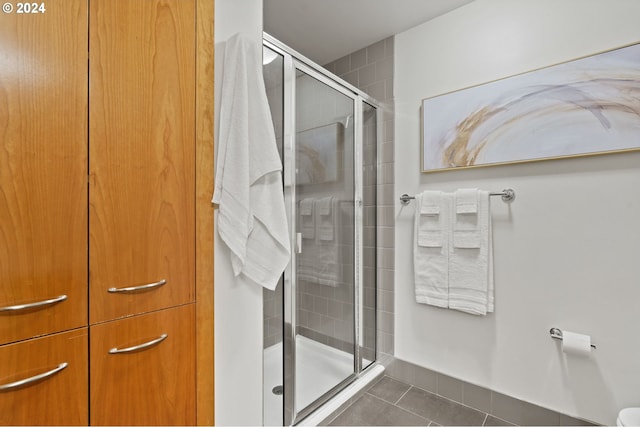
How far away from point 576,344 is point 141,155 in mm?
1992

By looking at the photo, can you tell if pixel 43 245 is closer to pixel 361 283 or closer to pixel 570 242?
pixel 361 283

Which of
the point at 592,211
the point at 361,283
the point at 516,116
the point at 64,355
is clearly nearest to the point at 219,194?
the point at 64,355

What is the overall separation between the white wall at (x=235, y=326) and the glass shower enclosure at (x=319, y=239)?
0.17m

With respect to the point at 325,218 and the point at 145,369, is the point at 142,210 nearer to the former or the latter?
the point at 145,369

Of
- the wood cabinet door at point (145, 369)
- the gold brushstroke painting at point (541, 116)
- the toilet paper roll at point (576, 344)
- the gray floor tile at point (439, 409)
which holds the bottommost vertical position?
the gray floor tile at point (439, 409)

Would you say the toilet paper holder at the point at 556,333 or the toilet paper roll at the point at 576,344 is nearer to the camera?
the toilet paper roll at the point at 576,344

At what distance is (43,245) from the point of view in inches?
29.4

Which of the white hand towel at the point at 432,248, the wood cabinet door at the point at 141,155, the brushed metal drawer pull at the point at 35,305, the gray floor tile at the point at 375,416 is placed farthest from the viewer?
the white hand towel at the point at 432,248

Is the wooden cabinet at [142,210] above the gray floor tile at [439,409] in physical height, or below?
above

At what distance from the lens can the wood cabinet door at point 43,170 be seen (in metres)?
0.70

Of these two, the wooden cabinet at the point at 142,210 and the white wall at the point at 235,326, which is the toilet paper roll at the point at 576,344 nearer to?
the white wall at the point at 235,326

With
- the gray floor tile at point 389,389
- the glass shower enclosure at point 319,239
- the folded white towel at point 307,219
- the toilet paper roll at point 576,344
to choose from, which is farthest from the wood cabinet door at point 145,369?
the toilet paper roll at point 576,344

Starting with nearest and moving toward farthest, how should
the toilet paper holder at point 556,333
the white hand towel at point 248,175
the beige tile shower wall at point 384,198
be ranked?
1. the white hand towel at point 248,175
2. the toilet paper holder at point 556,333
3. the beige tile shower wall at point 384,198

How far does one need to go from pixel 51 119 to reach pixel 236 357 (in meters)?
0.97
